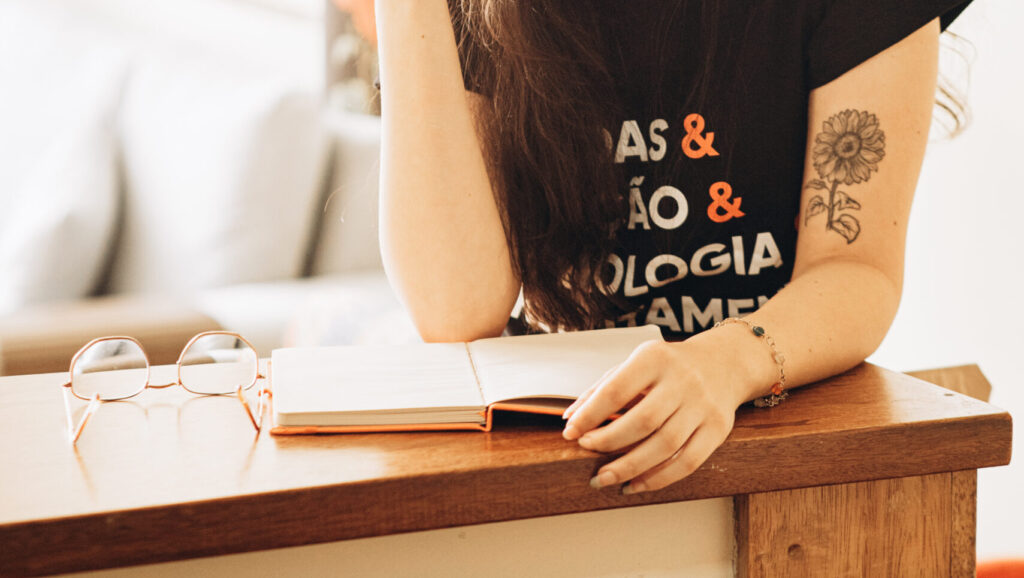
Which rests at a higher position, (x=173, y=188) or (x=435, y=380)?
(x=173, y=188)

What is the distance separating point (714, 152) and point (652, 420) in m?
0.46

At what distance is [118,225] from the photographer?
92.4 inches

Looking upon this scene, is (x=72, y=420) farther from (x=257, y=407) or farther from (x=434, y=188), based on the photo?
(x=434, y=188)

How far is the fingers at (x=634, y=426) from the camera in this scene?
0.52m

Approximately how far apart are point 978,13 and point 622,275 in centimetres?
107

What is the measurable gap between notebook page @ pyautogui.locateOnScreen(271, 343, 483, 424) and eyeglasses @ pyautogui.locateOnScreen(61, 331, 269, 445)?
0.11 ft

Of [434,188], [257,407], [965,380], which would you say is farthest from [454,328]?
[965,380]

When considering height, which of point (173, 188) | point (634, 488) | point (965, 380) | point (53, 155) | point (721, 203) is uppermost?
point (53, 155)

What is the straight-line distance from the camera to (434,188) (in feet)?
2.78

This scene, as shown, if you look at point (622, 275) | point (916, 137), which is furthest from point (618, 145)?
point (916, 137)

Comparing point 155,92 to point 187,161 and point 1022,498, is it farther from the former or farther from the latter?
point 1022,498

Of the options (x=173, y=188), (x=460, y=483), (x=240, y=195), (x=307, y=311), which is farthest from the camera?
(x=173, y=188)

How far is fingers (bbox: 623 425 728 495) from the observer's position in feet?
1.71

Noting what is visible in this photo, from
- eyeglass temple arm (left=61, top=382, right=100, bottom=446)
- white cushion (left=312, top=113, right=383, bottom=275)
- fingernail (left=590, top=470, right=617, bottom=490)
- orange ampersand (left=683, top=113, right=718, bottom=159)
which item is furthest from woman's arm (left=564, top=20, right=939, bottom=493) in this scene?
white cushion (left=312, top=113, right=383, bottom=275)
